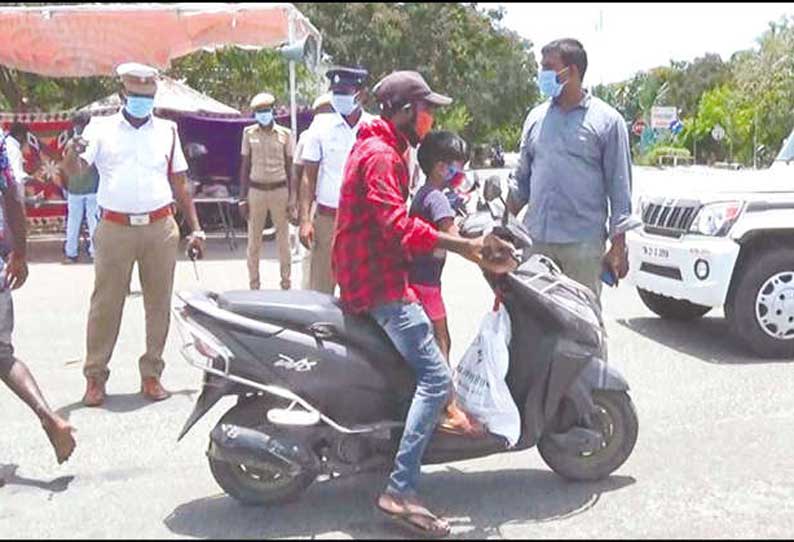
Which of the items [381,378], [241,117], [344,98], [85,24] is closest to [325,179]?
[344,98]

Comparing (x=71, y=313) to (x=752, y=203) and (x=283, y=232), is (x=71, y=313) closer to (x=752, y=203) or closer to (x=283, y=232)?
(x=283, y=232)

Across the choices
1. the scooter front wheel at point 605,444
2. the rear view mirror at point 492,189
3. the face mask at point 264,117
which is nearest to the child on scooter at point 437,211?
the rear view mirror at point 492,189

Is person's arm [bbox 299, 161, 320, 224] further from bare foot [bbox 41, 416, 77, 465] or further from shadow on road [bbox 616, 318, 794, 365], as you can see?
shadow on road [bbox 616, 318, 794, 365]

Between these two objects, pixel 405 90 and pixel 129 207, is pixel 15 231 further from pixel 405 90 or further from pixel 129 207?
pixel 405 90

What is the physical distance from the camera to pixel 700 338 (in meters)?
7.39

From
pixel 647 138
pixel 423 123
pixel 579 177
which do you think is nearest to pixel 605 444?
pixel 579 177

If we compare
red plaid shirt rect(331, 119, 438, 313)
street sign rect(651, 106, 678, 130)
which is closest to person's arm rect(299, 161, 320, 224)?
red plaid shirt rect(331, 119, 438, 313)

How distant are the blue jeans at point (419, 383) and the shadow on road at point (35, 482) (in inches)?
65.2

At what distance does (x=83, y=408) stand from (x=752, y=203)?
458 cm

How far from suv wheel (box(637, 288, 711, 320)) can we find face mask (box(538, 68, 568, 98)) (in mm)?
3251

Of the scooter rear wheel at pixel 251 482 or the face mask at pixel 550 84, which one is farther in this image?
the face mask at pixel 550 84

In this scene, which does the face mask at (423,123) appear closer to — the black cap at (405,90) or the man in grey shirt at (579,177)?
the black cap at (405,90)

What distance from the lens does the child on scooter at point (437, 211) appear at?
4031 mm

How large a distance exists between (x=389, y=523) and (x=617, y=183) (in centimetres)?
212
